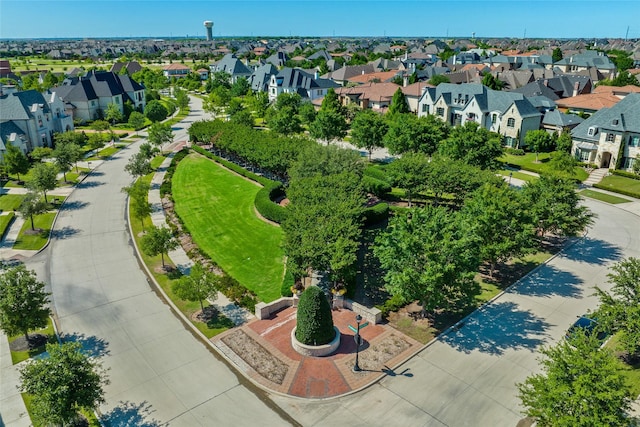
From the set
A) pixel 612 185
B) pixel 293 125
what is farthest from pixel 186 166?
pixel 612 185

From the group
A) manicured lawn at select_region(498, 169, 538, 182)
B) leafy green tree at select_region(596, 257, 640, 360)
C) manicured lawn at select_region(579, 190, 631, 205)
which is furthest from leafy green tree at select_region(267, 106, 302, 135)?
leafy green tree at select_region(596, 257, 640, 360)

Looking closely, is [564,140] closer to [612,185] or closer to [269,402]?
[612,185]

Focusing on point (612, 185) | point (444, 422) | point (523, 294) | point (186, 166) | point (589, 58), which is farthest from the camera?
point (589, 58)

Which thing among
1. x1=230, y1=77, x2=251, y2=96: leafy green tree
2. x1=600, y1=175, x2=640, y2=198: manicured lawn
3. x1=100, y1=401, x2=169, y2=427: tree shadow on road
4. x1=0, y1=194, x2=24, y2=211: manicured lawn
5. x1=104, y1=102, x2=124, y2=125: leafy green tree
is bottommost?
x1=100, y1=401, x2=169, y2=427: tree shadow on road

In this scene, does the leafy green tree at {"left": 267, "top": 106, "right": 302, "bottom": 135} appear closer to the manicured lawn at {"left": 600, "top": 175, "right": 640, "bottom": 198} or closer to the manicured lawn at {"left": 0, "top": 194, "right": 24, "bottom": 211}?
the manicured lawn at {"left": 0, "top": 194, "right": 24, "bottom": 211}

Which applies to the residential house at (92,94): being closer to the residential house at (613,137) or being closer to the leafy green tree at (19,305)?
the leafy green tree at (19,305)

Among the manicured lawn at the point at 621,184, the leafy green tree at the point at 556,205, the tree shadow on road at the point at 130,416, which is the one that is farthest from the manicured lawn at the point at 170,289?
the manicured lawn at the point at 621,184
